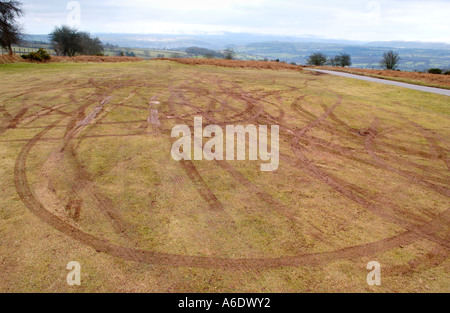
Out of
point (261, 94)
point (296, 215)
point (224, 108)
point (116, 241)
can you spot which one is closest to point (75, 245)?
point (116, 241)

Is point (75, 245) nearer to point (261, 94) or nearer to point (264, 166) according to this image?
point (264, 166)

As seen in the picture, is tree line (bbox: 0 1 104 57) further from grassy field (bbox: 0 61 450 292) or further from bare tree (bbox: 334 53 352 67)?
bare tree (bbox: 334 53 352 67)

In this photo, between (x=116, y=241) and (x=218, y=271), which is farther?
(x=116, y=241)

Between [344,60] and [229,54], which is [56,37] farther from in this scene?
[344,60]

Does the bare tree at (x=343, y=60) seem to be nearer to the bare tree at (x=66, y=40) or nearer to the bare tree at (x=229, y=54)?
the bare tree at (x=229, y=54)

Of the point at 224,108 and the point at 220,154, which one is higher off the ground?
the point at 224,108

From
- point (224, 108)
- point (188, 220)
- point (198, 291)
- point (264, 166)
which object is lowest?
point (198, 291)

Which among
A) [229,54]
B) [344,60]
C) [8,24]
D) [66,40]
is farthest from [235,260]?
[344,60]
